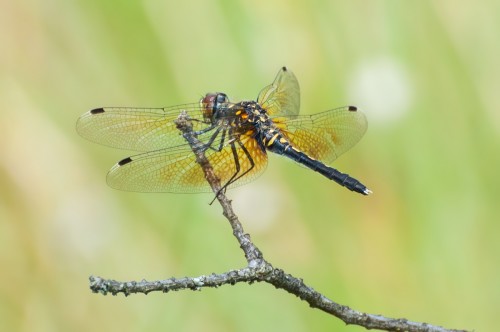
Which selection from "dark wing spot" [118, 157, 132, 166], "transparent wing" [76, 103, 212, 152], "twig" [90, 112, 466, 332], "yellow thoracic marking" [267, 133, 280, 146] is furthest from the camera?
"yellow thoracic marking" [267, 133, 280, 146]

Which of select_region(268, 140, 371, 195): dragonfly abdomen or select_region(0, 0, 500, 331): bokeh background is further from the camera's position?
select_region(0, 0, 500, 331): bokeh background

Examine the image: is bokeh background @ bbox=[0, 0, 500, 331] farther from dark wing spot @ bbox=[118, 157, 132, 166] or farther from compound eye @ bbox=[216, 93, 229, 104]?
dark wing spot @ bbox=[118, 157, 132, 166]

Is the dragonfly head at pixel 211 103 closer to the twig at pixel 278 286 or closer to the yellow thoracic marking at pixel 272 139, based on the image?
the yellow thoracic marking at pixel 272 139

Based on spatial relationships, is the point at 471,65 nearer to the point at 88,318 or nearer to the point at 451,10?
the point at 451,10

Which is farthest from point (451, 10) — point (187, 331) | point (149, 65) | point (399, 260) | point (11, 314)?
point (11, 314)

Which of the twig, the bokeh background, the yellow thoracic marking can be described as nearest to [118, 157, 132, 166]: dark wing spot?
the yellow thoracic marking

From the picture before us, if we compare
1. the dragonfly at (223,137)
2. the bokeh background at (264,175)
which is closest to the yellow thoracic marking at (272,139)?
the dragonfly at (223,137)

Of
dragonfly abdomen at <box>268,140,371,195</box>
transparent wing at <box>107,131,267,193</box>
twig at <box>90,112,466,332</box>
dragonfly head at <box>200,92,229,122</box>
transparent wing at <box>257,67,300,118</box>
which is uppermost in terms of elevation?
transparent wing at <box>257,67,300,118</box>
